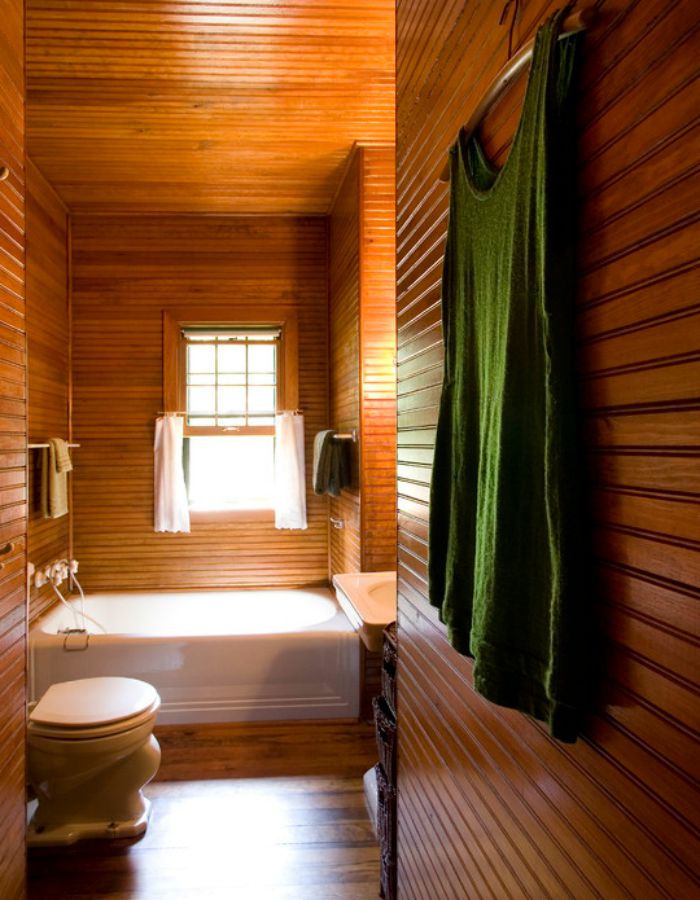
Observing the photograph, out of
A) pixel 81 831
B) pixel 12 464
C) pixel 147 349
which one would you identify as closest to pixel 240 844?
pixel 81 831

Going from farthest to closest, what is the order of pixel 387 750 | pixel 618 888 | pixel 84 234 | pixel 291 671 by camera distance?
pixel 84 234 < pixel 291 671 < pixel 387 750 < pixel 618 888

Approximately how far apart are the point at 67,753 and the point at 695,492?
2.46 m

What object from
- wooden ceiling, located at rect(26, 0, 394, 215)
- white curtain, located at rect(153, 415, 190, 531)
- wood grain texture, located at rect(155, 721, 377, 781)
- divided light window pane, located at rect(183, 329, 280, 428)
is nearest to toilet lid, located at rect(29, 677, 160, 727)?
wood grain texture, located at rect(155, 721, 377, 781)

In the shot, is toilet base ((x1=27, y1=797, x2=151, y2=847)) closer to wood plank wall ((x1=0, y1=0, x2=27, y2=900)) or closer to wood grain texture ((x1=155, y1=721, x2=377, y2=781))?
wood grain texture ((x1=155, y1=721, x2=377, y2=781))

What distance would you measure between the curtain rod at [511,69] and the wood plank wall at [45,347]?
10.1 ft

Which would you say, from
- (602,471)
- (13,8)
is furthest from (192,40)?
(602,471)

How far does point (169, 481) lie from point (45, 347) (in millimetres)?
1119

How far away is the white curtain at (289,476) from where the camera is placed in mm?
4262

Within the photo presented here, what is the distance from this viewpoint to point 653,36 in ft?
2.12

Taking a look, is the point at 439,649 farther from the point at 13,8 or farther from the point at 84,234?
the point at 84,234

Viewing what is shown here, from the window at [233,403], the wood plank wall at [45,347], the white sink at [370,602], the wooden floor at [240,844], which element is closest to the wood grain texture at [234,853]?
the wooden floor at [240,844]

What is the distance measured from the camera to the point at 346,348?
384cm

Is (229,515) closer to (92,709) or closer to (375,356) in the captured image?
(375,356)

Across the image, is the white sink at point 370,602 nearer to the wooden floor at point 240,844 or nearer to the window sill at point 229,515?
the wooden floor at point 240,844
